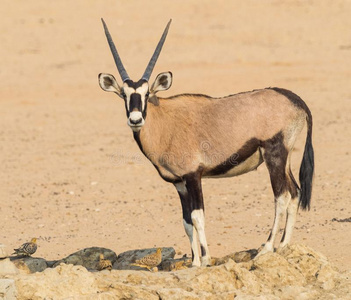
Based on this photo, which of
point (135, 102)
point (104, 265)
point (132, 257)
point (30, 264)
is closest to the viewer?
point (135, 102)

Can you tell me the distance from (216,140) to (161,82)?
0.90 metres

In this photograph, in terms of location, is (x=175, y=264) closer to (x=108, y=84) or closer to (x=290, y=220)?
(x=290, y=220)

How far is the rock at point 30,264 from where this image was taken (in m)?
10.9

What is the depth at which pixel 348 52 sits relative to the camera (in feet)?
99.2

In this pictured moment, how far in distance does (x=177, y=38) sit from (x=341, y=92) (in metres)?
8.52

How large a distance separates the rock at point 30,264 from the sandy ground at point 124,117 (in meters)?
1.44

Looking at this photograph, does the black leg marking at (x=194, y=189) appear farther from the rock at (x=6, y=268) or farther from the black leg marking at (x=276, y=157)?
the rock at (x=6, y=268)

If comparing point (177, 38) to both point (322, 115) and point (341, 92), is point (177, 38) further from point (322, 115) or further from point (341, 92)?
point (322, 115)

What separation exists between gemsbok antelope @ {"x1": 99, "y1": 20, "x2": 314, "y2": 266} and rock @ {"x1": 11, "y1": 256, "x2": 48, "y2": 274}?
5.72ft

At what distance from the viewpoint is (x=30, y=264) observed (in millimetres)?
10969

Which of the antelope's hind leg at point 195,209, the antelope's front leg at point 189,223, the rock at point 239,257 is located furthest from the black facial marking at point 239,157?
the rock at point 239,257

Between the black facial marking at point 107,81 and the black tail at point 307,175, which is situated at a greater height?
the black facial marking at point 107,81

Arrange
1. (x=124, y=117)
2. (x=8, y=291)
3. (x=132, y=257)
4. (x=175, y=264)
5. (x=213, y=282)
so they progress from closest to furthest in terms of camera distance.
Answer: (x=8, y=291), (x=213, y=282), (x=175, y=264), (x=132, y=257), (x=124, y=117)

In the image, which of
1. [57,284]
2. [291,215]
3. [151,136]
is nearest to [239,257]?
[291,215]
